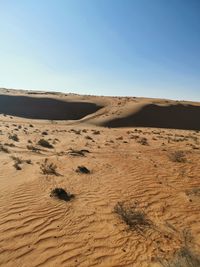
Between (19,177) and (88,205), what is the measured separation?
356 centimetres

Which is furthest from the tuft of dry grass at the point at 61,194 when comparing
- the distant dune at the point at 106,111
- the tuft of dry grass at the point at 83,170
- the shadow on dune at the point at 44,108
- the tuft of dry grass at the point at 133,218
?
the shadow on dune at the point at 44,108

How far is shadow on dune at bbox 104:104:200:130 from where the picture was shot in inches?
1663

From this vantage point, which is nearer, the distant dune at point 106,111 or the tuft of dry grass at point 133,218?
the tuft of dry grass at point 133,218

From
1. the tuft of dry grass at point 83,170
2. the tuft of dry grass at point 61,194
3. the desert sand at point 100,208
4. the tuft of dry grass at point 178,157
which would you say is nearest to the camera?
the desert sand at point 100,208

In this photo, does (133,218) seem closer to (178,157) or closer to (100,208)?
(100,208)

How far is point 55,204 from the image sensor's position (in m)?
7.93

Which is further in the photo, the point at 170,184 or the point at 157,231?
the point at 170,184

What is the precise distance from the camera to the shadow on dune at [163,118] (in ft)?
139

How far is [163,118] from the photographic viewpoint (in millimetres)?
45750

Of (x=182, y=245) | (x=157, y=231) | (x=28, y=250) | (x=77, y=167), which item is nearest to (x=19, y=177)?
(x=77, y=167)

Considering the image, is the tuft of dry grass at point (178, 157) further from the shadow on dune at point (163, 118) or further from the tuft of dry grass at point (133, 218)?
the shadow on dune at point (163, 118)

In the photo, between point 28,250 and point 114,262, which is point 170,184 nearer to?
point 114,262

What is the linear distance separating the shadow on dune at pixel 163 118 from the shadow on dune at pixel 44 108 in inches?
447

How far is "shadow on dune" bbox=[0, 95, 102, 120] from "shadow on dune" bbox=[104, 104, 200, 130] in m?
11.3
